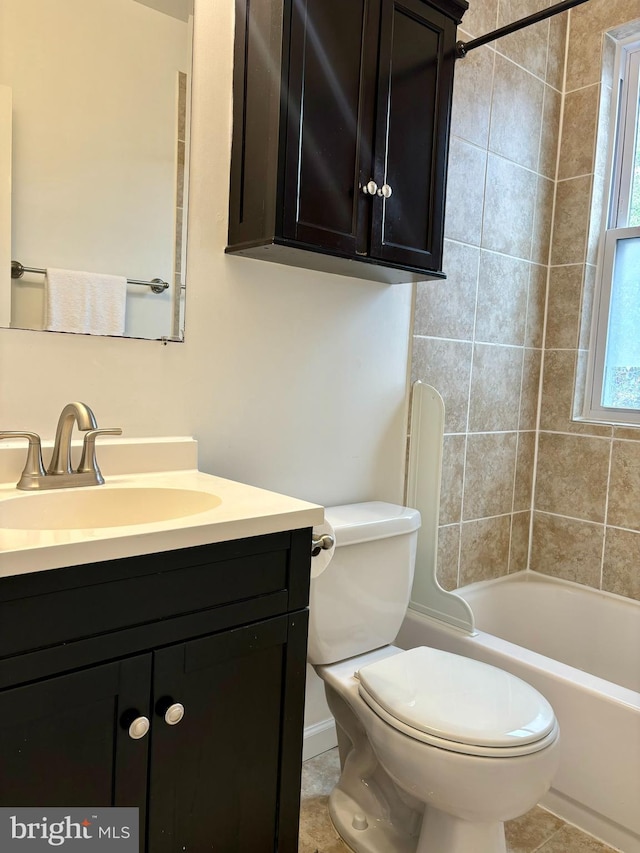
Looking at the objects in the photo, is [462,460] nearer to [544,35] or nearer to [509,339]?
[509,339]

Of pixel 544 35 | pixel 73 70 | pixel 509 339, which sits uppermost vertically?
pixel 544 35

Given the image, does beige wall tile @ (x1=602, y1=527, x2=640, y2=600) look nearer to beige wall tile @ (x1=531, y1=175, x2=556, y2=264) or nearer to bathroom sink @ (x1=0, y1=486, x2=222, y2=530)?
beige wall tile @ (x1=531, y1=175, x2=556, y2=264)

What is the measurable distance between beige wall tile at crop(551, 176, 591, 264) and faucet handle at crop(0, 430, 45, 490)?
2000mm

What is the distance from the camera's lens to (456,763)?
123cm

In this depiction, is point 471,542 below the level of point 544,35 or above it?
below

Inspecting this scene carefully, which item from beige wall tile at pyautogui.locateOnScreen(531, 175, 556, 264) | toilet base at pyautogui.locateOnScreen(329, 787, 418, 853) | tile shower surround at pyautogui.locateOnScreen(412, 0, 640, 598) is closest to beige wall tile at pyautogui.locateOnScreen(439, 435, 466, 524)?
tile shower surround at pyautogui.locateOnScreen(412, 0, 640, 598)

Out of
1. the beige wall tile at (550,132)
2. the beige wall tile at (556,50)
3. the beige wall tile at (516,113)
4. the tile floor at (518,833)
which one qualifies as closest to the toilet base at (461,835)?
the tile floor at (518,833)

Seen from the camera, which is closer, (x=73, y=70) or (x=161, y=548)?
(x=161, y=548)

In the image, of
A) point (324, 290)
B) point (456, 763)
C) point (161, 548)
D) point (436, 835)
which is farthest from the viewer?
point (324, 290)

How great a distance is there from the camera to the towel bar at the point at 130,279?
1.25m

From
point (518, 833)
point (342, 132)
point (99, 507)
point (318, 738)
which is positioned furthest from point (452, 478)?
point (99, 507)

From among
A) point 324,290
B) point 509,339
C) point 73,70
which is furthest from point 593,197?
point 73,70

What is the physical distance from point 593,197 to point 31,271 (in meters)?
A: 1.97

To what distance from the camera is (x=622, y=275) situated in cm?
234
